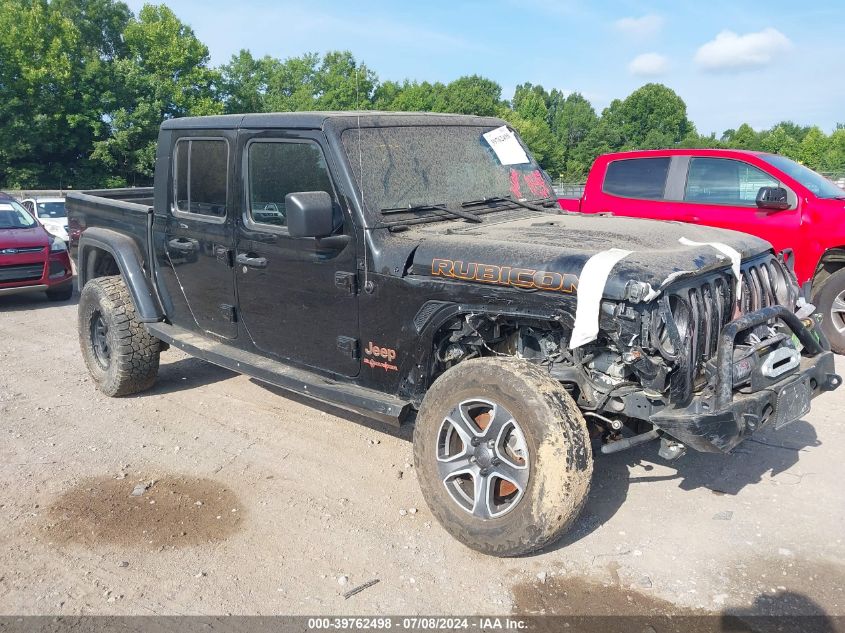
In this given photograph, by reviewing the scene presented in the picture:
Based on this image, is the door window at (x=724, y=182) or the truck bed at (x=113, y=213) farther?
the door window at (x=724, y=182)

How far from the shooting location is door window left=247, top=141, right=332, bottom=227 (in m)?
4.09

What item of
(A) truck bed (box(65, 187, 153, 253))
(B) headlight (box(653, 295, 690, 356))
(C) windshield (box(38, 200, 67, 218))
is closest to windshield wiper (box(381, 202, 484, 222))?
(B) headlight (box(653, 295, 690, 356))

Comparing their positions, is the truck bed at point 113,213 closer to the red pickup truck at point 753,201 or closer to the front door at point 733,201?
the red pickup truck at point 753,201

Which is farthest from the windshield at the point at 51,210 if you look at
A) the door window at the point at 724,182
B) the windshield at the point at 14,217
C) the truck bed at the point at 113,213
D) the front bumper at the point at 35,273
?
the door window at the point at 724,182

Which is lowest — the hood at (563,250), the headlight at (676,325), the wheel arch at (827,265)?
the wheel arch at (827,265)

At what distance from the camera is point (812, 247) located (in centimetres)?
678

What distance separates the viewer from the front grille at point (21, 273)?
9.33 m

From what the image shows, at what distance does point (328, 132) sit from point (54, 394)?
3.54m

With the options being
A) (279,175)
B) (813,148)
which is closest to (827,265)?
(279,175)

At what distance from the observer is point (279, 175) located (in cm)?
430

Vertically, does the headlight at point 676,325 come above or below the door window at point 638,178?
below

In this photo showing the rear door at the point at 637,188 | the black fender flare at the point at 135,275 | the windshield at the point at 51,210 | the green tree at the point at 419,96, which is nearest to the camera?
the black fender flare at the point at 135,275

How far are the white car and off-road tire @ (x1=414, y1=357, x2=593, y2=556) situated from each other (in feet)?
45.0

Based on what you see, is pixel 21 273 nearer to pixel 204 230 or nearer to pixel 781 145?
pixel 204 230
